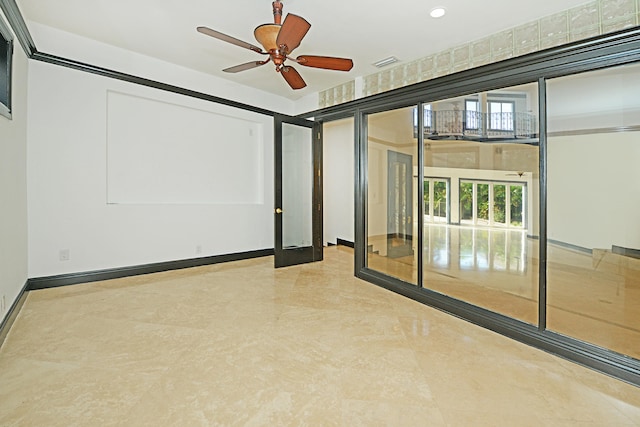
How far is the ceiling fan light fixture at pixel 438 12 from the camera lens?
2.89 metres

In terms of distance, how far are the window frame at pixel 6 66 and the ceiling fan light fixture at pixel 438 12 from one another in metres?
3.70

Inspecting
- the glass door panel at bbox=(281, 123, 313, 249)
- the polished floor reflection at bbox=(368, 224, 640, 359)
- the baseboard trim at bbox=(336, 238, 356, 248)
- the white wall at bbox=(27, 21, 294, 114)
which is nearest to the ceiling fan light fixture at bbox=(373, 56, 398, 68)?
the glass door panel at bbox=(281, 123, 313, 249)

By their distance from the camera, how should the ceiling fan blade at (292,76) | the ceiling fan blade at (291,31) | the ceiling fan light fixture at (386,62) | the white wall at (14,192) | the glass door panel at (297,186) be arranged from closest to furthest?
the ceiling fan blade at (291,31), the white wall at (14,192), the ceiling fan blade at (292,76), the ceiling fan light fixture at (386,62), the glass door panel at (297,186)

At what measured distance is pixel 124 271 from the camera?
13.8 ft

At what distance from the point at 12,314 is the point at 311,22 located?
12.7 feet

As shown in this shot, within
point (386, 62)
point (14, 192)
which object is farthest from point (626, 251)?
point (14, 192)

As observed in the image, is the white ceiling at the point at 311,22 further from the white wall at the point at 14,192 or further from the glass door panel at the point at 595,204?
the glass door panel at the point at 595,204

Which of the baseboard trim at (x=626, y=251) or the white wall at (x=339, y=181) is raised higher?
the white wall at (x=339, y=181)

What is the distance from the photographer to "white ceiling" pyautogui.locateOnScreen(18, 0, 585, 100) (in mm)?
2867

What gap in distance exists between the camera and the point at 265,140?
5742mm

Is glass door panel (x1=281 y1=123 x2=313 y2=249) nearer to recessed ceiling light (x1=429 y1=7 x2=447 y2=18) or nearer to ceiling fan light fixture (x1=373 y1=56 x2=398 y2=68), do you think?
ceiling fan light fixture (x1=373 y1=56 x2=398 y2=68)

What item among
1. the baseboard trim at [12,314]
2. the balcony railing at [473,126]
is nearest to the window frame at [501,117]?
the balcony railing at [473,126]

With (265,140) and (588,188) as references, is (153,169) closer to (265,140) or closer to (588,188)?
(265,140)

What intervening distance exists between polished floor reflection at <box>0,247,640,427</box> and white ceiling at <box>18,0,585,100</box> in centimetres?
287
